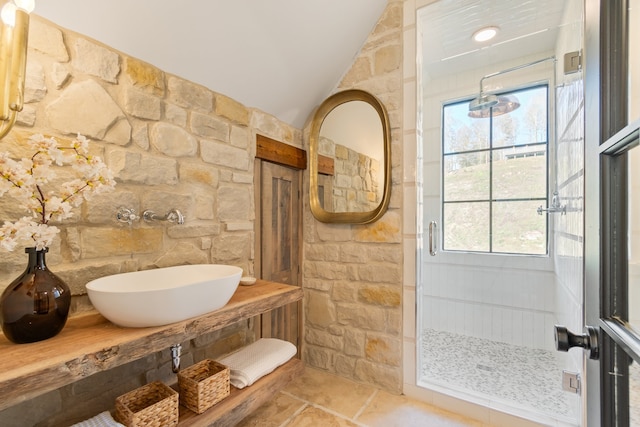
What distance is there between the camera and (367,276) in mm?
1949

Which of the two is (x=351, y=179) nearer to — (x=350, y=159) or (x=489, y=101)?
(x=350, y=159)

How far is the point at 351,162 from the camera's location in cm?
205

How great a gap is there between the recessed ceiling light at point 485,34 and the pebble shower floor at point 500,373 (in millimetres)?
2400

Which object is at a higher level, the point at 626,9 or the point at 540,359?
the point at 626,9

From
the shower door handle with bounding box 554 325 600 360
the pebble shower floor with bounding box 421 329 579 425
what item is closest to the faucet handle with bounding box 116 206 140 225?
the shower door handle with bounding box 554 325 600 360

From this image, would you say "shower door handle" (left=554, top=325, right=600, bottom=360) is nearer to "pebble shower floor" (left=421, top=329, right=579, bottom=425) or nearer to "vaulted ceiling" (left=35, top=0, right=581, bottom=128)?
"pebble shower floor" (left=421, top=329, right=579, bottom=425)

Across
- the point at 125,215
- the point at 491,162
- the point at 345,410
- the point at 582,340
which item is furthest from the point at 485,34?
the point at 345,410

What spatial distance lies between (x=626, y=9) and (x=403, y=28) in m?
1.48

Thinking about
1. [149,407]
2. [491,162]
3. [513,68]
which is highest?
[513,68]

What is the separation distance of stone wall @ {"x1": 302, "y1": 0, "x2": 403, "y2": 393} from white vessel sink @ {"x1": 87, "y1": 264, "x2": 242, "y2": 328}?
1045mm

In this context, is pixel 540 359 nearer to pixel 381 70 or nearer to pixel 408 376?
pixel 408 376

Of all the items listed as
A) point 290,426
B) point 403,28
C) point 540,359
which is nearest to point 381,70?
point 403,28

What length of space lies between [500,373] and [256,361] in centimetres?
174

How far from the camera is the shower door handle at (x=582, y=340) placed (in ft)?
2.09
